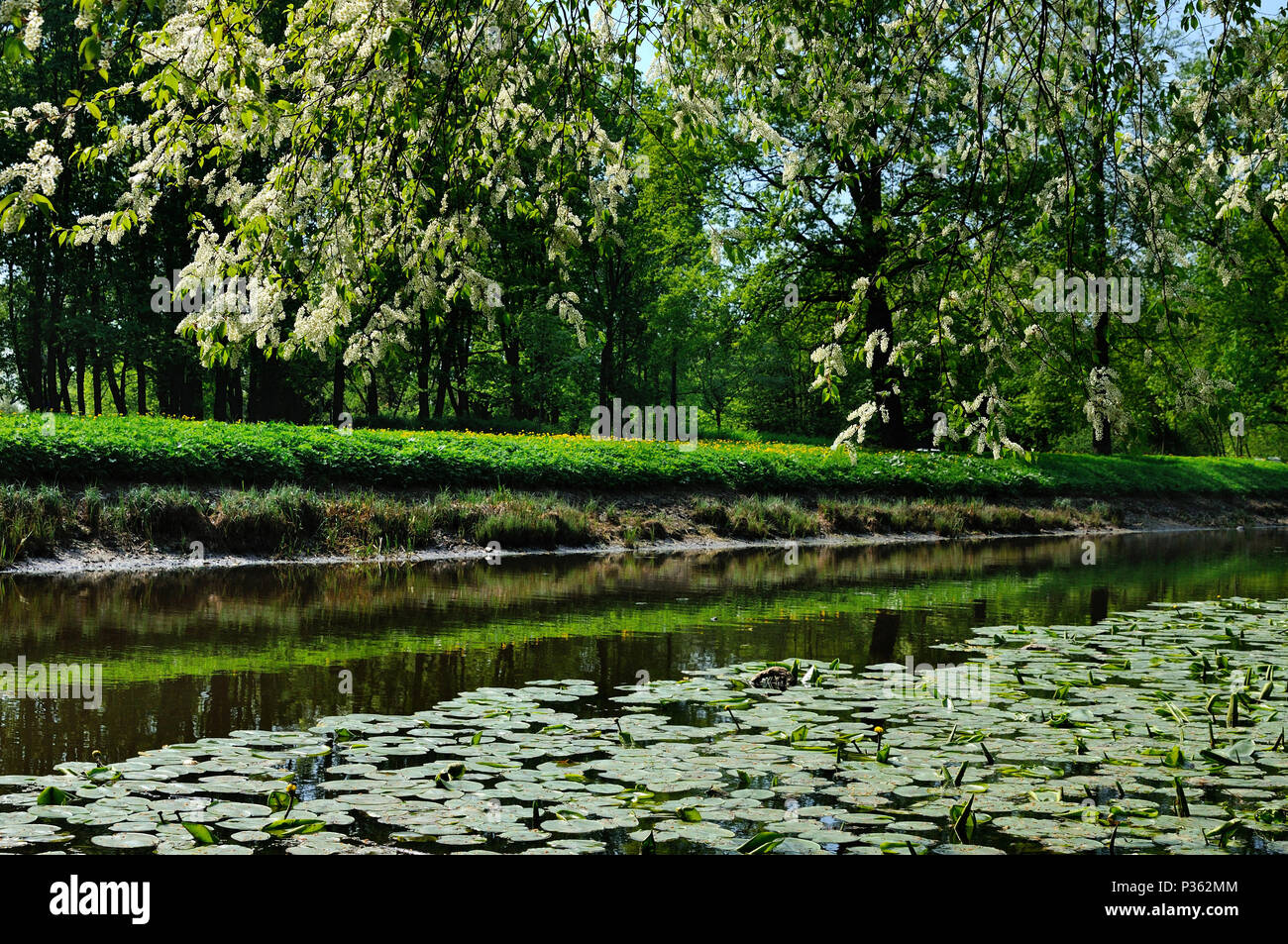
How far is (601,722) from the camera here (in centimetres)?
640

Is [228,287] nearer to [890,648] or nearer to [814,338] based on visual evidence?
[890,648]

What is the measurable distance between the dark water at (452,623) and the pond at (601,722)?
0.16ft

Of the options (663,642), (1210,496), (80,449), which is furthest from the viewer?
(1210,496)

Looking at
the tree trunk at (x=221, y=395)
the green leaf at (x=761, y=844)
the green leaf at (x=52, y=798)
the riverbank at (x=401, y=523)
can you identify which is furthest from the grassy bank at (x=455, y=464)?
the tree trunk at (x=221, y=395)

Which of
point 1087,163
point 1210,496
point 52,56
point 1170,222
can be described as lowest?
point 1210,496

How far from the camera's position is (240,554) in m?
15.0

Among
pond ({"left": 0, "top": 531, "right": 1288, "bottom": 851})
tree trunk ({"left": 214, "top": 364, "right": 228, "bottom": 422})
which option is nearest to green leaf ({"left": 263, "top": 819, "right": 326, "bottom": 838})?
pond ({"left": 0, "top": 531, "right": 1288, "bottom": 851})

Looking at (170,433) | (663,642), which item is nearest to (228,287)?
(663,642)

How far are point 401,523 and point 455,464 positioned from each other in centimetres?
222

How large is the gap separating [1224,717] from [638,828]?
428cm

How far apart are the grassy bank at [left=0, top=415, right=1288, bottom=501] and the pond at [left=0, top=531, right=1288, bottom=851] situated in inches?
107

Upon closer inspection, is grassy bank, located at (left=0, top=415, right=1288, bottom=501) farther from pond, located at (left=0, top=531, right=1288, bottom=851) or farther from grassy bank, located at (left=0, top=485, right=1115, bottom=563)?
pond, located at (left=0, top=531, right=1288, bottom=851)

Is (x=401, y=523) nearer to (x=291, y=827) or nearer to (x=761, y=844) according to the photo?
(x=291, y=827)

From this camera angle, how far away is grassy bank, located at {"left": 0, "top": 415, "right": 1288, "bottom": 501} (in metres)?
14.9
